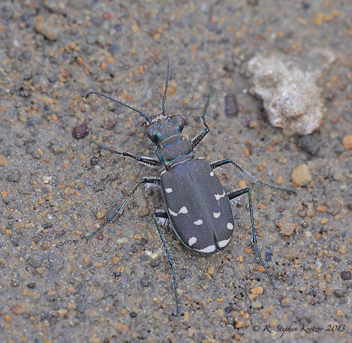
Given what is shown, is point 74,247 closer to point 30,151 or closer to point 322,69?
point 30,151

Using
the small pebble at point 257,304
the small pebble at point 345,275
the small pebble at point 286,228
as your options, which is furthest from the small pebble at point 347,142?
the small pebble at point 257,304

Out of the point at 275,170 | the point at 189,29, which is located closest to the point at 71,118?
the point at 189,29

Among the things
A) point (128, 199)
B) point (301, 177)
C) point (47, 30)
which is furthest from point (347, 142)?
point (47, 30)

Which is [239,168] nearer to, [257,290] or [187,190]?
[187,190]

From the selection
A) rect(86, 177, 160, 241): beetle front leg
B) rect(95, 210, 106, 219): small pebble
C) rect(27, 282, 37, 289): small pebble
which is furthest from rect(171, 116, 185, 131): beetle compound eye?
rect(27, 282, 37, 289): small pebble

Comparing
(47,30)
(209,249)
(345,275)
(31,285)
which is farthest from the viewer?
(47,30)

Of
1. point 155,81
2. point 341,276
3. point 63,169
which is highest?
point 155,81
